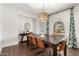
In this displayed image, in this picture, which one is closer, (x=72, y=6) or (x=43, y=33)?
(x=72, y=6)

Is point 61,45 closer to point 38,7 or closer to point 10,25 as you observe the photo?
point 38,7

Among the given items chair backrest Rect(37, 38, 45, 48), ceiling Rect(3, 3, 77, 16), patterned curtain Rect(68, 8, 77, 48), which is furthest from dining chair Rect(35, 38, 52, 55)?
ceiling Rect(3, 3, 77, 16)

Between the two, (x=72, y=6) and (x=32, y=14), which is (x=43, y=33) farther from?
(x=72, y=6)

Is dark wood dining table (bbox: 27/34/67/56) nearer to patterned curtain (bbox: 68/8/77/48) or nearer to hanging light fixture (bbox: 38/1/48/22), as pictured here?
patterned curtain (bbox: 68/8/77/48)

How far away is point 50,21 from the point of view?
4.39ft

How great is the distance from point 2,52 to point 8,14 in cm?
57

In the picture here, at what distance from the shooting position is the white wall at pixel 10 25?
1249mm

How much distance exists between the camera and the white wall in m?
1.25

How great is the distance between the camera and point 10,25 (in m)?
1.28

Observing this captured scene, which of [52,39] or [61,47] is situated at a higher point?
[52,39]

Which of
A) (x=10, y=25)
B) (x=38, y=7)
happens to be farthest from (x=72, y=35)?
(x=10, y=25)

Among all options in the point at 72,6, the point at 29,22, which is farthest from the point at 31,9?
the point at 72,6

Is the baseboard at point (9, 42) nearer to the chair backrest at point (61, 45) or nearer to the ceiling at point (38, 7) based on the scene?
the ceiling at point (38, 7)

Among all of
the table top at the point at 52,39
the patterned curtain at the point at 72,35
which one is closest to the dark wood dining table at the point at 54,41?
the table top at the point at 52,39
